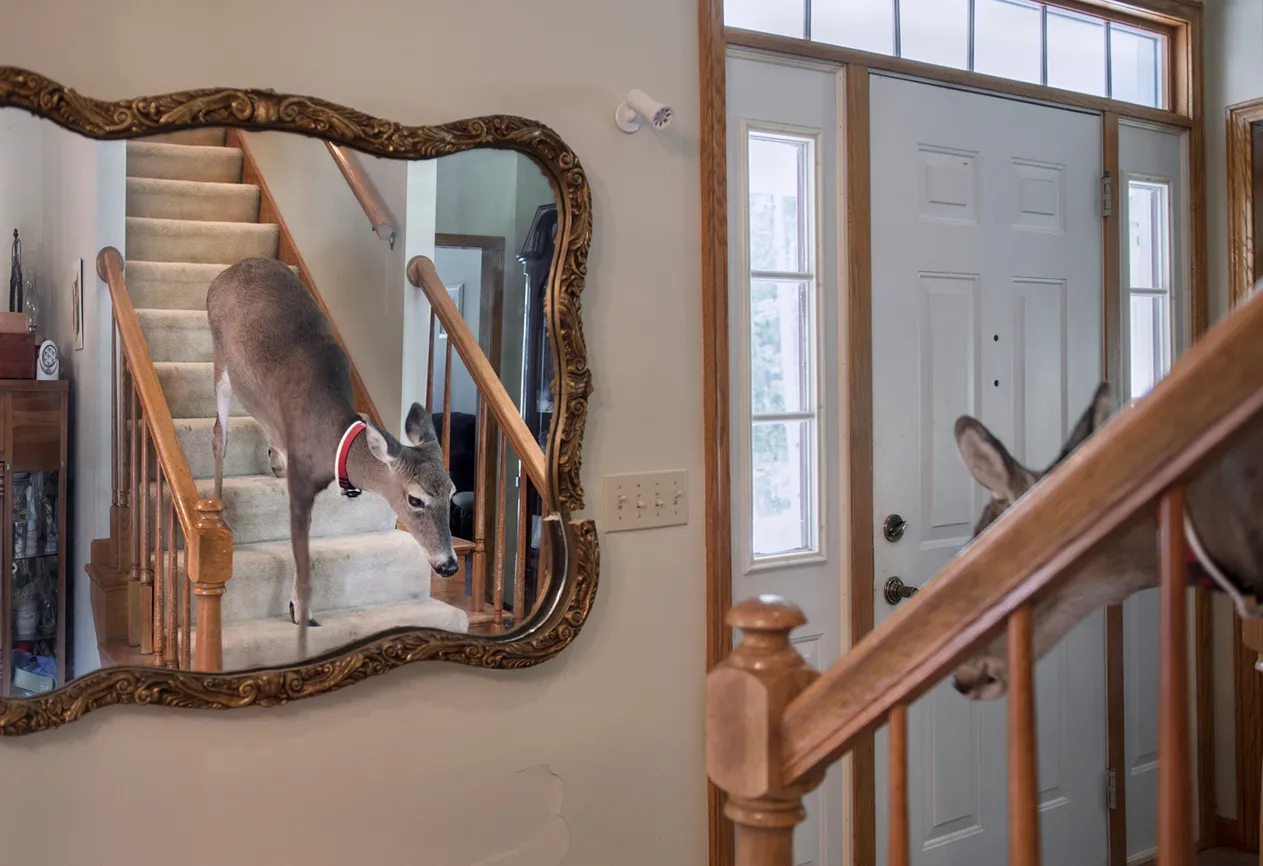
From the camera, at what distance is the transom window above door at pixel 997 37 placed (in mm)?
2340

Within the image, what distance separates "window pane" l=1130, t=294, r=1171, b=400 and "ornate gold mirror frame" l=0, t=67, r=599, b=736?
5.68ft

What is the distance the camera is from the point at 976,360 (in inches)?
102

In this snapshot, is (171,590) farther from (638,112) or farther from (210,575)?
(638,112)

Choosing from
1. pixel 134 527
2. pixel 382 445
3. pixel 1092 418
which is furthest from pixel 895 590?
pixel 134 527

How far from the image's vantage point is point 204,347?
1610 mm

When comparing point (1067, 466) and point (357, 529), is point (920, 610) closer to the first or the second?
point (1067, 466)

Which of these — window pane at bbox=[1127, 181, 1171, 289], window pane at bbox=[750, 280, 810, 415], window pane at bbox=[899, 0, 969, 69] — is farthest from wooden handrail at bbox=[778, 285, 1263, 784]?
window pane at bbox=[1127, 181, 1171, 289]

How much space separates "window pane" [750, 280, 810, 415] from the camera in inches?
90.2

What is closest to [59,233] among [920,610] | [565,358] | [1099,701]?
[565,358]

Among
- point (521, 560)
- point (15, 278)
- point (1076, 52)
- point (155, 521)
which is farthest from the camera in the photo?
point (1076, 52)

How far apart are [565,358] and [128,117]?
2.54ft

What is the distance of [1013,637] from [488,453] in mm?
1198

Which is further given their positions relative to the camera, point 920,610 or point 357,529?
point 357,529

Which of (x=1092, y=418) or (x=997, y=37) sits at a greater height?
(x=997, y=37)
